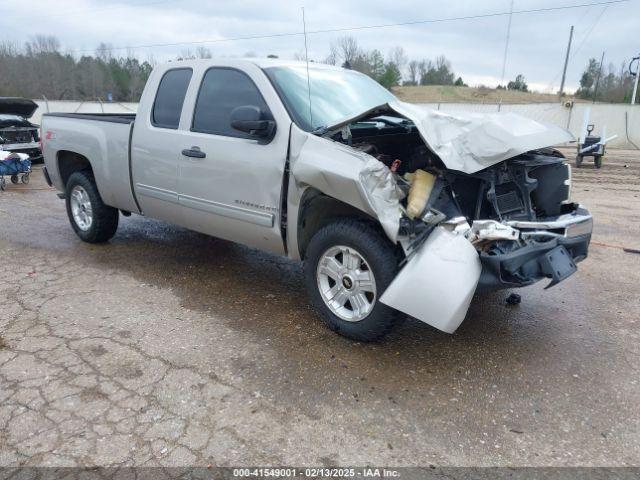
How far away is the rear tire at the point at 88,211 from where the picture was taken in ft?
18.3

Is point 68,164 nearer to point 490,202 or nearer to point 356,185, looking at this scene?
point 356,185

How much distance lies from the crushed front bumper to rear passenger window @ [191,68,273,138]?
2.05 m

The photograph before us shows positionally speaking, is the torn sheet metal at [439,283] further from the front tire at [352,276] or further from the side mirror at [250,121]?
the side mirror at [250,121]

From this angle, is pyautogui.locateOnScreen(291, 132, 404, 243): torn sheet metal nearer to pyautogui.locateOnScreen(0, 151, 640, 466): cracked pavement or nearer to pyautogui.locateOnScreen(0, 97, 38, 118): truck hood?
pyautogui.locateOnScreen(0, 151, 640, 466): cracked pavement

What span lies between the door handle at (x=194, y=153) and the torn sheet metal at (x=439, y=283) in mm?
2049

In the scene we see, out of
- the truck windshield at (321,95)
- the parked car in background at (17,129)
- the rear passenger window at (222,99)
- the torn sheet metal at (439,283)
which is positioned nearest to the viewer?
the torn sheet metal at (439,283)

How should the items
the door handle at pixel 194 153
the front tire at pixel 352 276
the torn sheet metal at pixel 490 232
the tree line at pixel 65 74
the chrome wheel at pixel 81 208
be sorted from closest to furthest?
1. the torn sheet metal at pixel 490 232
2. the front tire at pixel 352 276
3. the door handle at pixel 194 153
4. the chrome wheel at pixel 81 208
5. the tree line at pixel 65 74

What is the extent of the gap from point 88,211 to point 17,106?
847 centimetres

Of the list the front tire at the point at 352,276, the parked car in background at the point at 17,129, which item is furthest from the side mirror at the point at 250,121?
the parked car in background at the point at 17,129

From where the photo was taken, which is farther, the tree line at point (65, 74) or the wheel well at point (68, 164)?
the tree line at point (65, 74)

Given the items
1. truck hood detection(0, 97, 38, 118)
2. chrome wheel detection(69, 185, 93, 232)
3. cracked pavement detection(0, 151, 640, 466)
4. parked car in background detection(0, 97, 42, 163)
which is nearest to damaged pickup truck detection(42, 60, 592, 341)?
cracked pavement detection(0, 151, 640, 466)

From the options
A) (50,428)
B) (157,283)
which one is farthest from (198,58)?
(50,428)

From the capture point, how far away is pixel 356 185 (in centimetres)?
308

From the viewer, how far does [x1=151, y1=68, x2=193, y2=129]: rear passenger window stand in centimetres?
450
